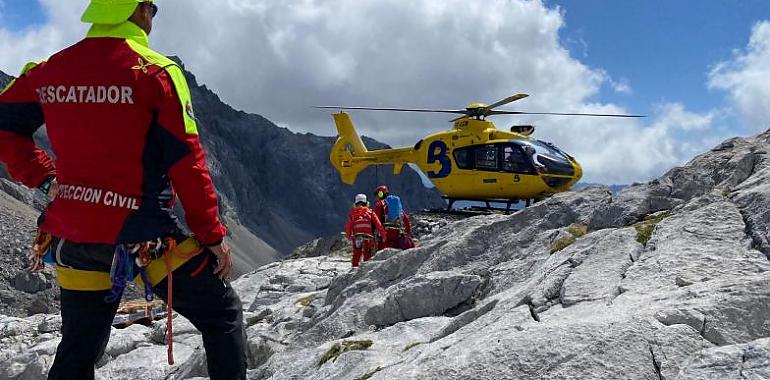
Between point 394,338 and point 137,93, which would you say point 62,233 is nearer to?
point 137,93

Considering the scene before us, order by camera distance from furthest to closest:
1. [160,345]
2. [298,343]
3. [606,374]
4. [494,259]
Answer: [160,345] < [494,259] < [298,343] < [606,374]

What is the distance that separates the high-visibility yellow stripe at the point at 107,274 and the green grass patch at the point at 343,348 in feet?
6.52

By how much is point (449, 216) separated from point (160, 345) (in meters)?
16.9

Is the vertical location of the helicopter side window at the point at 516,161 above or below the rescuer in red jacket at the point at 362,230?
above

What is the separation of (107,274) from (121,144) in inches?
33.2

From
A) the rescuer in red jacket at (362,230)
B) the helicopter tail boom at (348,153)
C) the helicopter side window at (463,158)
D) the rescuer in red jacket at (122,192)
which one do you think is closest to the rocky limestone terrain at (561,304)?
the rescuer in red jacket at (122,192)

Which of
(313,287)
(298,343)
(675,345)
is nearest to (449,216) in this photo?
(313,287)

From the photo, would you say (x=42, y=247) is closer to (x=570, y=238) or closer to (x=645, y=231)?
(x=645, y=231)

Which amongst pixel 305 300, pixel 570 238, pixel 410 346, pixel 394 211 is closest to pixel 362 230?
pixel 394 211

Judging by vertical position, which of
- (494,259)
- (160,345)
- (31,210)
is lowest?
(160,345)

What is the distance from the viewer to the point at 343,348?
5652 millimetres

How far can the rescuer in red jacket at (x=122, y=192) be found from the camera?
3814 mm

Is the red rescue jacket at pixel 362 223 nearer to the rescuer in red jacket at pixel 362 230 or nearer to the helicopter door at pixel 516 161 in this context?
the rescuer in red jacket at pixel 362 230

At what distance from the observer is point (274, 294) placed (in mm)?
15023
